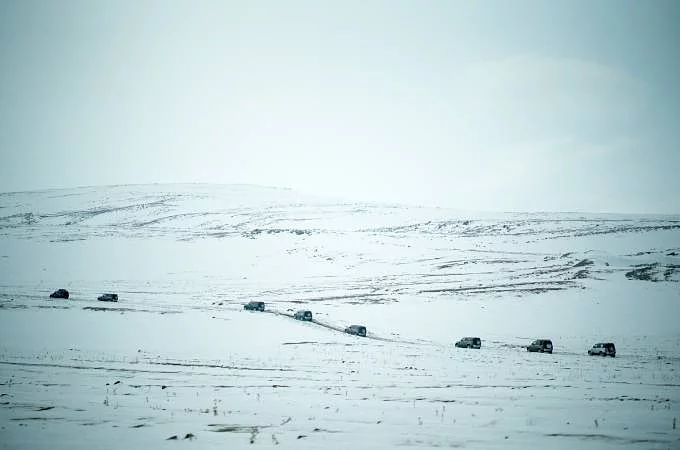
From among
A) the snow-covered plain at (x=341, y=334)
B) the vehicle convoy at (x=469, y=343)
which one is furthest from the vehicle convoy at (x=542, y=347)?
the vehicle convoy at (x=469, y=343)

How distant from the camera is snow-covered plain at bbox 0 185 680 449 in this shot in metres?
12.6

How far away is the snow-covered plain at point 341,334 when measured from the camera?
1262cm

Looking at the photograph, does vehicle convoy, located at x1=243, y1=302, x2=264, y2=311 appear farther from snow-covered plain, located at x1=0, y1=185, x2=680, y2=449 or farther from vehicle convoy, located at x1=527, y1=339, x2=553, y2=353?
vehicle convoy, located at x1=527, y1=339, x2=553, y2=353

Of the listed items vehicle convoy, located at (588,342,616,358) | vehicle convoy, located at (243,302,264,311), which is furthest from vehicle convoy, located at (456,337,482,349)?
vehicle convoy, located at (243,302,264,311)

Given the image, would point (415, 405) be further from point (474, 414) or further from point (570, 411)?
point (570, 411)

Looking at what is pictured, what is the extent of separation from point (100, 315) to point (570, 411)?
40.8 meters

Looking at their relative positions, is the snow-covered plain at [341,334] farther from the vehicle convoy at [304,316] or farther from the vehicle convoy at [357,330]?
the vehicle convoy at [304,316]

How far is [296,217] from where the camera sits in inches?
4983

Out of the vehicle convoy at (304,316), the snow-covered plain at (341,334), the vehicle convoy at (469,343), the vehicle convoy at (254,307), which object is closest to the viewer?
the snow-covered plain at (341,334)

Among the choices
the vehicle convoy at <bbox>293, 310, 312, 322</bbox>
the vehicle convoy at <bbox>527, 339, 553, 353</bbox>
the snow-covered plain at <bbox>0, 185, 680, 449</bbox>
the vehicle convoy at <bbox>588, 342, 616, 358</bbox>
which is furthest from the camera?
the vehicle convoy at <bbox>293, 310, 312, 322</bbox>

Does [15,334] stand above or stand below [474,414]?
below

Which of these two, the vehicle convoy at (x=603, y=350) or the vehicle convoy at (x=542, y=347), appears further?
the vehicle convoy at (x=542, y=347)

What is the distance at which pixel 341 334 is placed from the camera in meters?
40.3

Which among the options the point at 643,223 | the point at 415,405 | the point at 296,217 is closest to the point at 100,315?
the point at 415,405
